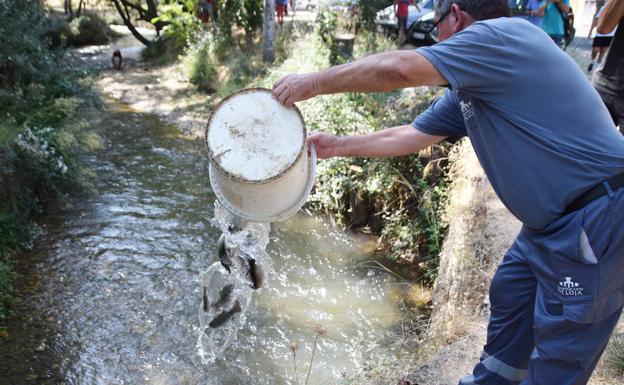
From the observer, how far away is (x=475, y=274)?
3936 millimetres

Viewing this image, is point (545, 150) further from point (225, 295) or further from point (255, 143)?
point (225, 295)

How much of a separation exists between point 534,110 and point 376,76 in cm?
60

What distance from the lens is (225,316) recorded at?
3508 mm

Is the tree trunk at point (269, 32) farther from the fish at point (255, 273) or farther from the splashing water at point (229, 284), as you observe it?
the fish at point (255, 273)

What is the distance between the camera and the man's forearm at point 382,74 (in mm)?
1777

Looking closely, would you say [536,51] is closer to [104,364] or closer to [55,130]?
[104,364]

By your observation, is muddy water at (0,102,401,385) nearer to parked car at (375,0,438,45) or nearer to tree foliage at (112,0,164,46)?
parked car at (375,0,438,45)

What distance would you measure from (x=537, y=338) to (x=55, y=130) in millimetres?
5999

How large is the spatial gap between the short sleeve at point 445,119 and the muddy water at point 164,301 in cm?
239

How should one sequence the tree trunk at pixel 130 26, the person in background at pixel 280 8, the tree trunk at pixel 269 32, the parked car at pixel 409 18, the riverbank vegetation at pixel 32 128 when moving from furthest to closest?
the tree trunk at pixel 130 26 < the person in background at pixel 280 8 < the parked car at pixel 409 18 < the tree trunk at pixel 269 32 < the riverbank vegetation at pixel 32 128

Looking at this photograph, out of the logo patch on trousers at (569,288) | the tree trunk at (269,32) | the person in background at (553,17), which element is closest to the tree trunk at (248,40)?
the tree trunk at (269,32)

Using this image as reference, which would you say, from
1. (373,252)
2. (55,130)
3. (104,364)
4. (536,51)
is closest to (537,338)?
(536,51)

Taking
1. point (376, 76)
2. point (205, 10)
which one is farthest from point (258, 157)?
point (205, 10)

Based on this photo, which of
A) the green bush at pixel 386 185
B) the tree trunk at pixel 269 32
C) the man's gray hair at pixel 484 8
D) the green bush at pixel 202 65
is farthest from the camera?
the green bush at pixel 202 65
